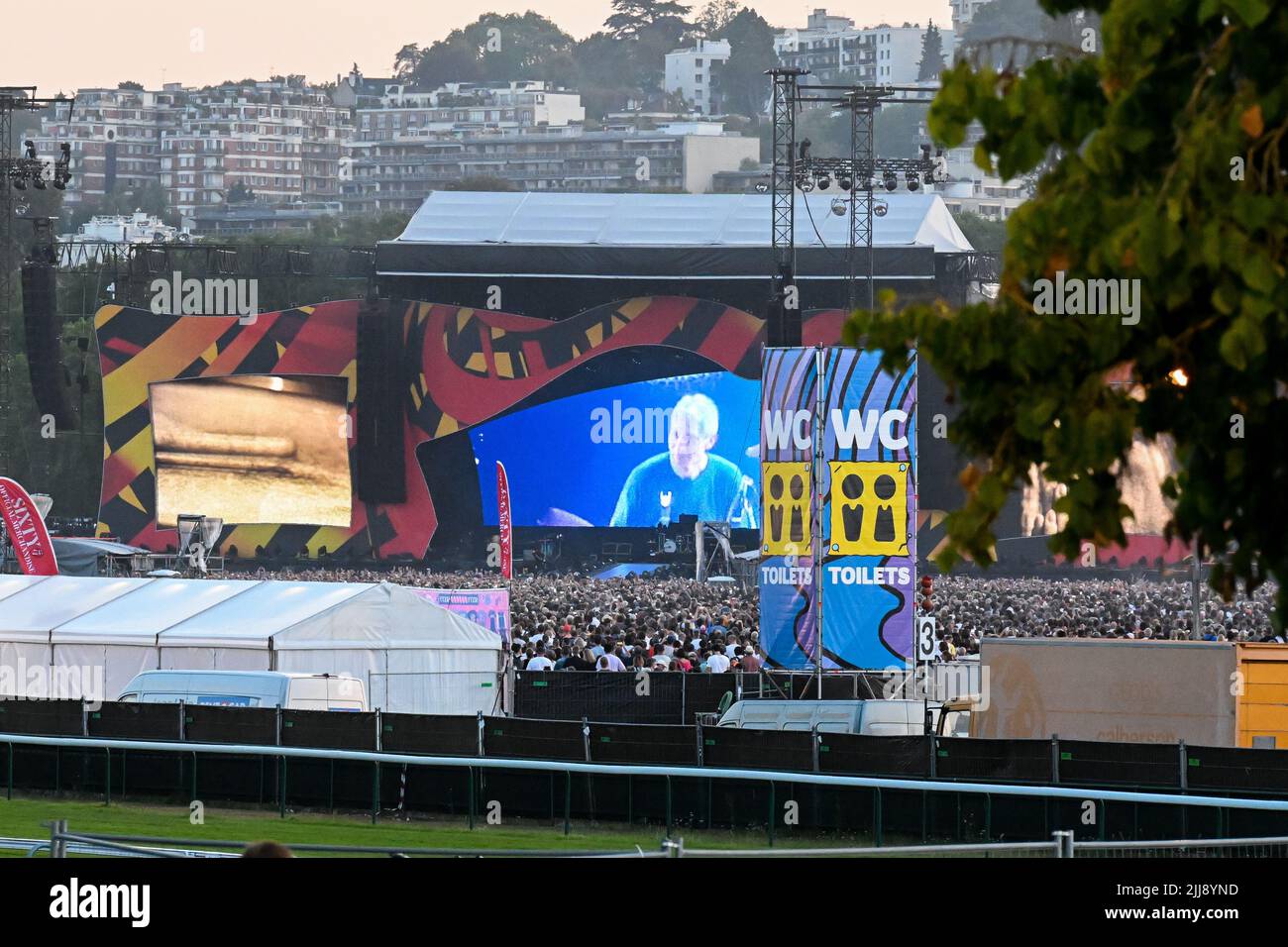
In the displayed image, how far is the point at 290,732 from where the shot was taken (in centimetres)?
1984

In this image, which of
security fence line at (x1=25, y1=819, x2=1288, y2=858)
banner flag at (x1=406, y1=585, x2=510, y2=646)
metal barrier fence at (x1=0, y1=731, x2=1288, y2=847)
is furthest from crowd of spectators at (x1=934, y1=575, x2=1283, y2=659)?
security fence line at (x1=25, y1=819, x2=1288, y2=858)

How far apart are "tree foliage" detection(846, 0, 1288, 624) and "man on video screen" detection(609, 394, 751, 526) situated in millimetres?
57790

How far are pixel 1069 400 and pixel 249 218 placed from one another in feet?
619

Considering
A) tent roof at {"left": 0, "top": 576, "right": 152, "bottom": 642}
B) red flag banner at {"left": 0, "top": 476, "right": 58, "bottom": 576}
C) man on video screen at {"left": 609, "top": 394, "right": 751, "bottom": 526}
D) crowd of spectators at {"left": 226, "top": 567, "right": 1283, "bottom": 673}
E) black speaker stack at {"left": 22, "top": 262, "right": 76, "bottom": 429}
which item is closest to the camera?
tent roof at {"left": 0, "top": 576, "right": 152, "bottom": 642}

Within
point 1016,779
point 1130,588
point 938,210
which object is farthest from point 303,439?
point 1016,779

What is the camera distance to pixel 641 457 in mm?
64562

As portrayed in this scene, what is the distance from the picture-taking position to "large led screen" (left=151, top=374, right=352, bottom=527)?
67188mm

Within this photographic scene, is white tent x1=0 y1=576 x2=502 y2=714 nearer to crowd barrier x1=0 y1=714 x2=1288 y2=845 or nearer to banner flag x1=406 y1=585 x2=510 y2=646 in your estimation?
banner flag x1=406 y1=585 x2=510 y2=646

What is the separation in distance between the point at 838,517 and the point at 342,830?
842 centimetres

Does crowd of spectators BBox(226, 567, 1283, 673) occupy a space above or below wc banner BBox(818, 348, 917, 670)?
below

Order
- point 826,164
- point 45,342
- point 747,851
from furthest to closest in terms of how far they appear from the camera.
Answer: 1. point 45,342
2. point 826,164
3. point 747,851

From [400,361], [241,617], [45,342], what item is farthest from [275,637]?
[400,361]

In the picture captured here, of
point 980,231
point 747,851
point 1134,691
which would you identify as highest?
point 980,231

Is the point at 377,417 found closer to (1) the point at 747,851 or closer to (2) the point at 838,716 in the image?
(2) the point at 838,716
